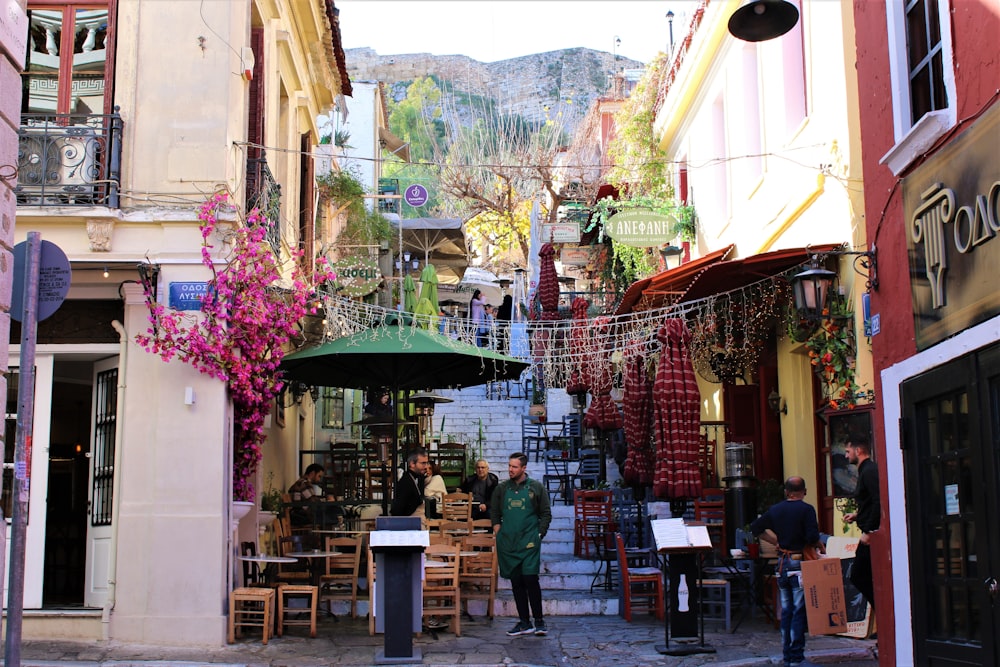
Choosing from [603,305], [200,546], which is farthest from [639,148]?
[200,546]

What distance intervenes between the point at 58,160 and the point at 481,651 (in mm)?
6271

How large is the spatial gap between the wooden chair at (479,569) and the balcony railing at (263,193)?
395 cm

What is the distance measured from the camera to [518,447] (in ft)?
73.3

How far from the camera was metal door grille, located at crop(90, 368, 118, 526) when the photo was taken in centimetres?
1127

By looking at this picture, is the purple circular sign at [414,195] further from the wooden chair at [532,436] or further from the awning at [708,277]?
the awning at [708,277]

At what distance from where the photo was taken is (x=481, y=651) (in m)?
10.4

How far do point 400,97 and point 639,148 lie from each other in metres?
76.3

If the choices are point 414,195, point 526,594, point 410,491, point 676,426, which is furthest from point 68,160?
point 414,195

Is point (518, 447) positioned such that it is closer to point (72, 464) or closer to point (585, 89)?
point (72, 464)

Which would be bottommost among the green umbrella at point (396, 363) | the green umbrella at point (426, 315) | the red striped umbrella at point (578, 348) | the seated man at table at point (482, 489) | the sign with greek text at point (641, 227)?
the seated man at table at point (482, 489)

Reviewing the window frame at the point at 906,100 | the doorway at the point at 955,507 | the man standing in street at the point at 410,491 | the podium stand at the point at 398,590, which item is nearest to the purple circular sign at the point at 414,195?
the man standing in street at the point at 410,491

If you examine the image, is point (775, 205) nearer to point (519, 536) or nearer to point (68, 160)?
point (519, 536)

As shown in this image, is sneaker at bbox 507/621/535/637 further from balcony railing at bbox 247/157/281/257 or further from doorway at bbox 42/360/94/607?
doorway at bbox 42/360/94/607

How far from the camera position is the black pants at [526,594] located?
438 inches
